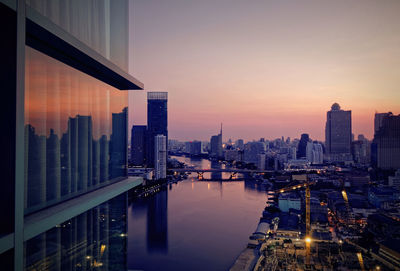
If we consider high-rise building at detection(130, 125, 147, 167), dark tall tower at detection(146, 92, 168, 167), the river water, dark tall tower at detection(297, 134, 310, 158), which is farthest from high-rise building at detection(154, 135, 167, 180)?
dark tall tower at detection(297, 134, 310, 158)

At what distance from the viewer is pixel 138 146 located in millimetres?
18750

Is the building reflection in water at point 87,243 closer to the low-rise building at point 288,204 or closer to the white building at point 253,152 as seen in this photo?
the low-rise building at point 288,204

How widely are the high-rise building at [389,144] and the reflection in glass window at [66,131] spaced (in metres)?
19.6

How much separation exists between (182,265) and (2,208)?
186 inches

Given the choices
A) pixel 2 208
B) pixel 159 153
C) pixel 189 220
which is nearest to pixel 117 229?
pixel 2 208

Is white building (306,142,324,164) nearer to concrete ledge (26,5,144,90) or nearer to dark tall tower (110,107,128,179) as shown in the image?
dark tall tower (110,107,128,179)

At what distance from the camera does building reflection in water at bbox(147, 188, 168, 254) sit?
5496 mm

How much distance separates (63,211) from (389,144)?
20245 millimetres

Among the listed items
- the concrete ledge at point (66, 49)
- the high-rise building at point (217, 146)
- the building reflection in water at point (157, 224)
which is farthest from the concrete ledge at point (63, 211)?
the high-rise building at point (217, 146)

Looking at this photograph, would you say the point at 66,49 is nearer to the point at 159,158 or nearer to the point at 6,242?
the point at 6,242

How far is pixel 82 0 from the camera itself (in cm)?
77

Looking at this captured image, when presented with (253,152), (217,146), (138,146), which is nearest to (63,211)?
(138,146)

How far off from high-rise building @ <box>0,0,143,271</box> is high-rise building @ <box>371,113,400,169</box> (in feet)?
64.3

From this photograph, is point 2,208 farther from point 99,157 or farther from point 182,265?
point 182,265
